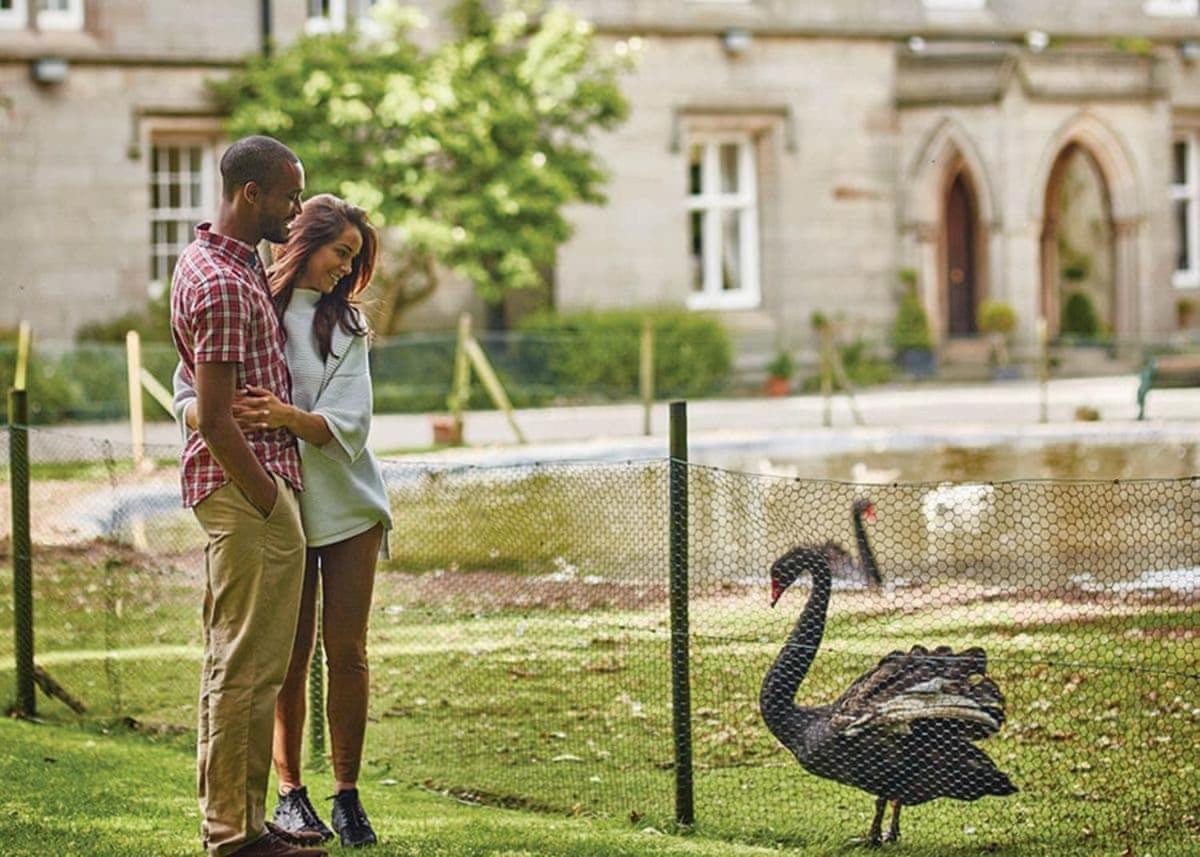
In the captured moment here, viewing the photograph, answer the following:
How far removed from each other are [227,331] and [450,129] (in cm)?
1876

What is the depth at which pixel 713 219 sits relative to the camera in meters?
28.5

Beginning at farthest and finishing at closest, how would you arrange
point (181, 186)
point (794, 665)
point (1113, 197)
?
point (1113, 197) < point (181, 186) < point (794, 665)

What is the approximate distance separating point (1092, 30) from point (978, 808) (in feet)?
87.9

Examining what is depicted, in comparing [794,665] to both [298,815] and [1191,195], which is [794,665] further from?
[1191,195]

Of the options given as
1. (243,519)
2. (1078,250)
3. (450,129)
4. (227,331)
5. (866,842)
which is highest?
(450,129)

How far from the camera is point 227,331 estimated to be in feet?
16.8

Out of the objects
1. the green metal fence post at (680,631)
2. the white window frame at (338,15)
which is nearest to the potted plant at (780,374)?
the white window frame at (338,15)

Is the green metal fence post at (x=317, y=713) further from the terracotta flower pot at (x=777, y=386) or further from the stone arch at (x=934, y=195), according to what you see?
the stone arch at (x=934, y=195)

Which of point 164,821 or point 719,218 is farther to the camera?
point 719,218

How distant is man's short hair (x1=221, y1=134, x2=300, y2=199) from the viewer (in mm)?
5246

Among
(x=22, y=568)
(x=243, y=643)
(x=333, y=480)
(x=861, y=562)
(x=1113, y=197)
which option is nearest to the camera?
(x=243, y=643)

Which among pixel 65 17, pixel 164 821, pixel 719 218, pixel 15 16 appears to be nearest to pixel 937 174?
pixel 719 218

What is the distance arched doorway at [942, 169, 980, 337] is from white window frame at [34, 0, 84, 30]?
1355 cm

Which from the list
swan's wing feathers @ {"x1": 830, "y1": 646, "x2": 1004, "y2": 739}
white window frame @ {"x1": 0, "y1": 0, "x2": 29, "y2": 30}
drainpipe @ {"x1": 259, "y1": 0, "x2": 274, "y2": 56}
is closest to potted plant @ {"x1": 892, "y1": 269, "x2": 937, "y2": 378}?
drainpipe @ {"x1": 259, "y1": 0, "x2": 274, "y2": 56}
